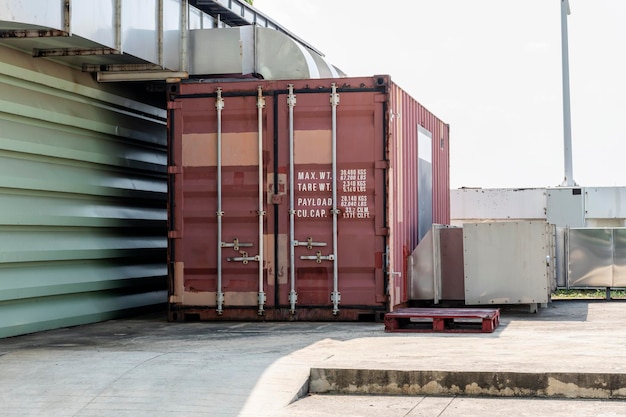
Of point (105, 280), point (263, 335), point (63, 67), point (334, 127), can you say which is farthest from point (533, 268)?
point (63, 67)

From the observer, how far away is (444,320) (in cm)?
1209

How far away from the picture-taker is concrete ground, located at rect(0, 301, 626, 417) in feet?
26.1

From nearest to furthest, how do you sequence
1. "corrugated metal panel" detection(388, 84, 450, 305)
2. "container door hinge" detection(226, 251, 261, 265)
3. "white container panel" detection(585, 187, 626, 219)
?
"container door hinge" detection(226, 251, 261, 265) → "corrugated metal panel" detection(388, 84, 450, 305) → "white container panel" detection(585, 187, 626, 219)

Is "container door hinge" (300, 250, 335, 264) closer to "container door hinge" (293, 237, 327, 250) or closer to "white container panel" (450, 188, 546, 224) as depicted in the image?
"container door hinge" (293, 237, 327, 250)

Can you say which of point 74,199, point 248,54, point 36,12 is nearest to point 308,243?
point 248,54

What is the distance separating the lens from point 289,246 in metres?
12.9

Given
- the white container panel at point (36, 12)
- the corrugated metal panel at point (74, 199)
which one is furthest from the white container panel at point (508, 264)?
the white container panel at point (36, 12)

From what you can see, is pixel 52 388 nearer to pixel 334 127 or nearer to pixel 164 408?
pixel 164 408

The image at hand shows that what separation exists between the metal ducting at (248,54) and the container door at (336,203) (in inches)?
32.2

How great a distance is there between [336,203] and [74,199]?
11.2ft

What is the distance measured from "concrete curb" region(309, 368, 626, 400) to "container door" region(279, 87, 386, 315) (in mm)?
4081

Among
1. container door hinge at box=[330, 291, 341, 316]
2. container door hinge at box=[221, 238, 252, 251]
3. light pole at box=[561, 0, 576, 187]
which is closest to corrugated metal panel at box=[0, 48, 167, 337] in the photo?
container door hinge at box=[221, 238, 252, 251]

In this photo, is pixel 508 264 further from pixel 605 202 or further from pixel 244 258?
pixel 605 202

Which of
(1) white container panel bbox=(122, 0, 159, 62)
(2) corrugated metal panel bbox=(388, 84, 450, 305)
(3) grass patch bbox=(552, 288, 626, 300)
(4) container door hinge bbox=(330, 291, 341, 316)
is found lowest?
(3) grass patch bbox=(552, 288, 626, 300)
